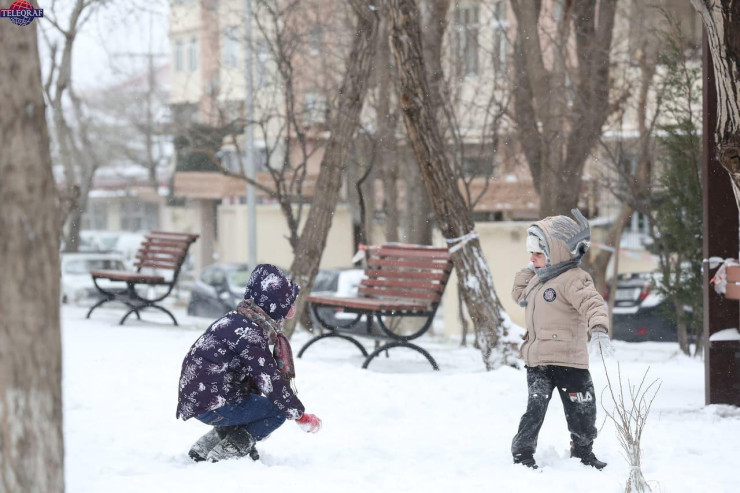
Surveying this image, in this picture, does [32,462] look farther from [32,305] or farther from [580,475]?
[580,475]

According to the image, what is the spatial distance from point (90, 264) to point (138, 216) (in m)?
37.9

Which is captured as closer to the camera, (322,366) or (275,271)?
Result: (275,271)

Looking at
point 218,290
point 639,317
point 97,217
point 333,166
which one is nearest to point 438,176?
point 333,166

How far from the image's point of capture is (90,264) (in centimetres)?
2572

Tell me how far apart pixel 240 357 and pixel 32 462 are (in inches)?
77.8

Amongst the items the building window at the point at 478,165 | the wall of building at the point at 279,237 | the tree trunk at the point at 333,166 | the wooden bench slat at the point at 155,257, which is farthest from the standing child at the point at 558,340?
the wall of building at the point at 279,237

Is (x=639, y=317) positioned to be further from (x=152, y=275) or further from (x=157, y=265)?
(x=152, y=275)

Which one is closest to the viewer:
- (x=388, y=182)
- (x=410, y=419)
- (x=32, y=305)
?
(x=32, y=305)

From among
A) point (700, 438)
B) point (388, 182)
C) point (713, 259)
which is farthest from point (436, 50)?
point (700, 438)

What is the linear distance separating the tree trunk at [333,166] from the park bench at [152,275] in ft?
5.78

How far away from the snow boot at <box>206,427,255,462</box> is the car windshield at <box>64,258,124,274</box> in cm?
2096

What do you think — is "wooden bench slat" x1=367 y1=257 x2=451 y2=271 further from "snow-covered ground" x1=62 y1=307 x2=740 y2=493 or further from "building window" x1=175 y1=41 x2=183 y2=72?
"building window" x1=175 y1=41 x2=183 y2=72

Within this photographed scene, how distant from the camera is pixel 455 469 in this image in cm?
529

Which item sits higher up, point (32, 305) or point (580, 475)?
point (32, 305)
